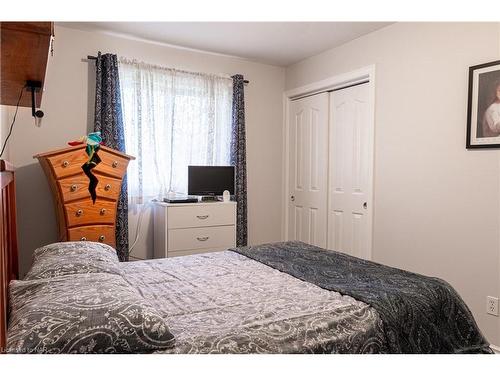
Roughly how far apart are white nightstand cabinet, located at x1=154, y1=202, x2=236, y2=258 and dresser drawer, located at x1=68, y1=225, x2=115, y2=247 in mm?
506

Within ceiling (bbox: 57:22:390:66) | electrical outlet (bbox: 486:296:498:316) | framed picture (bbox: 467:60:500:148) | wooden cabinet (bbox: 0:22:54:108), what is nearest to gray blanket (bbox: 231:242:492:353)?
electrical outlet (bbox: 486:296:498:316)

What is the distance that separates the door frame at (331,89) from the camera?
3.32m

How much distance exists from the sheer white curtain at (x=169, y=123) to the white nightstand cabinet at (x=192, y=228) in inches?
13.2

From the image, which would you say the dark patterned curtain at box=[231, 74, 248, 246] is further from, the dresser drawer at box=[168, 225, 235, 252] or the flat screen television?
the dresser drawer at box=[168, 225, 235, 252]

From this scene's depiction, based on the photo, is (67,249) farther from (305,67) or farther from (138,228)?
(305,67)

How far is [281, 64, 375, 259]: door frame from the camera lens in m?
3.32

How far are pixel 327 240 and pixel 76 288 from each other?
3064mm

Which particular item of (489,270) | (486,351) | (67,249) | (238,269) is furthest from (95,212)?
(489,270)

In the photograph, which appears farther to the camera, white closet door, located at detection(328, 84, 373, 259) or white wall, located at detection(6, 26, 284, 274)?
white closet door, located at detection(328, 84, 373, 259)

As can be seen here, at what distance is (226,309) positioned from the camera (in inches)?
57.1

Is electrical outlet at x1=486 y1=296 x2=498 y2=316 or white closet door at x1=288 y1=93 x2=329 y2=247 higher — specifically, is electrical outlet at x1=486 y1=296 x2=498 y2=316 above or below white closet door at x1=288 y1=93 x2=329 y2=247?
below

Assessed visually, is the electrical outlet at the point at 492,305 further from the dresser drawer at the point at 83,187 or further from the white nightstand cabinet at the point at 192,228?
the dresser drawer at the point at 83,187

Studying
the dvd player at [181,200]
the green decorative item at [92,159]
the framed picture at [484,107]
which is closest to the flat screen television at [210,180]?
the dvd player at [181,200]

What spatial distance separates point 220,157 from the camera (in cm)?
402
